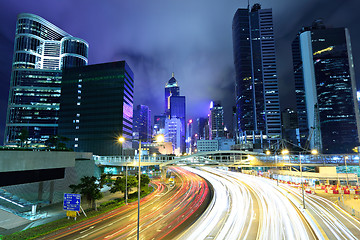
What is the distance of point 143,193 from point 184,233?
29785mm

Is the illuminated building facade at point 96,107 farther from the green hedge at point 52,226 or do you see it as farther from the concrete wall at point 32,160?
the green hedge at point 52,226

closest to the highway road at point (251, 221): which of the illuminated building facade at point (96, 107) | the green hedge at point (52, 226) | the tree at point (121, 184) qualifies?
the green hedge at point (52, 226)

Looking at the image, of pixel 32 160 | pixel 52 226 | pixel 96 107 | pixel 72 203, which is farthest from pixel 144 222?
pixel 96 107

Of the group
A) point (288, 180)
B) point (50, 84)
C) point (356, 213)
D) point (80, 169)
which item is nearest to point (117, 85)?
point (50, 84)

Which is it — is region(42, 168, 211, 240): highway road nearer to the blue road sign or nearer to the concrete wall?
the blue road sign

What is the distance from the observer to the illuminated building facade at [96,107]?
125 m

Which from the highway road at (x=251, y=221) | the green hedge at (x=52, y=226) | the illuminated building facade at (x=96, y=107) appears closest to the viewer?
the highway road at (x=251, y=221)

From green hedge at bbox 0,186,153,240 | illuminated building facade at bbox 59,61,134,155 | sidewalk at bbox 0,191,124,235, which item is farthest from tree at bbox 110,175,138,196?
illuminated building facade at bbox 59,61,134,155

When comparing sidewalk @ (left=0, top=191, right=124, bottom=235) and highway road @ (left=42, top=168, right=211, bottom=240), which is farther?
sidewalk @ (left=0, top=191, right=124, bottom=235)

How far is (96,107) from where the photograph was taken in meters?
130

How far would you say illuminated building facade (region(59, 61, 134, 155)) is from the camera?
125 metres

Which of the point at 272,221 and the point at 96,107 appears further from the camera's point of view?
the point at 96,107

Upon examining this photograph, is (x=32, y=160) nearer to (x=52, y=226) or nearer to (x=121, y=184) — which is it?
(x=52, y=226)

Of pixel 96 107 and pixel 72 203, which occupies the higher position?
pixel 96 107
